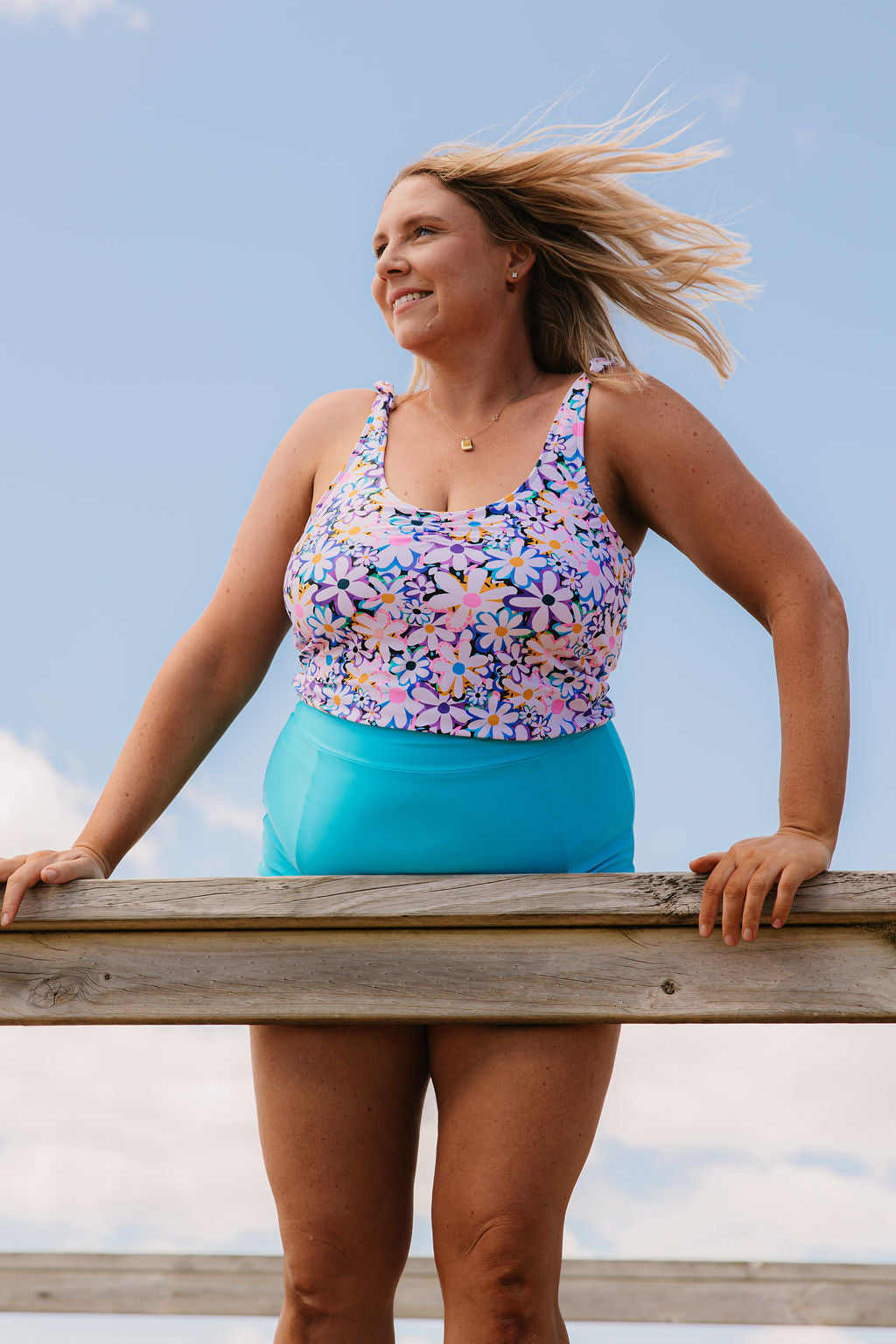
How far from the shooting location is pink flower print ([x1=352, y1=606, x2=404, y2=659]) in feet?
4.69

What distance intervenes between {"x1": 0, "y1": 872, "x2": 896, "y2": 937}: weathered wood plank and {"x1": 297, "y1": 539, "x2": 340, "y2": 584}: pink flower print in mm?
353

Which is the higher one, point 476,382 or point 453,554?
point 476,382

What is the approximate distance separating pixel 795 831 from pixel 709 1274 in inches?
88.4

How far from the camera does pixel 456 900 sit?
1.30 meters

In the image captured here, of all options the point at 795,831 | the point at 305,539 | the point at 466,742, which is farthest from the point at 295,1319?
the point at 305,539

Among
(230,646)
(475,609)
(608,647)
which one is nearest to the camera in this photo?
(475,609)

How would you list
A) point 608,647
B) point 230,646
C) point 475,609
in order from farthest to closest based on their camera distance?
point 230,646, point 608,647, point 475,609

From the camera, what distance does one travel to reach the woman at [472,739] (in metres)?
1.34

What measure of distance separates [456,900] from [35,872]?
493mm

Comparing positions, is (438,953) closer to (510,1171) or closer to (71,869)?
(510,1171)

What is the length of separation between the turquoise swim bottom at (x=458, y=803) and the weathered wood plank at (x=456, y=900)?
0.07 metres

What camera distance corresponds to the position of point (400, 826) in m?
1.44

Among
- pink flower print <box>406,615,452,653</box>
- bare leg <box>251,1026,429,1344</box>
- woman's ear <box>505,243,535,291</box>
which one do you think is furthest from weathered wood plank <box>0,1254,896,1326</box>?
woman's ear <box>505,243,535,291</box>

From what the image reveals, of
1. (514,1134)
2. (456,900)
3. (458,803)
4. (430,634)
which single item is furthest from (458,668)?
(514,1134)
